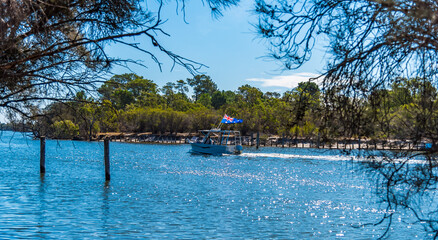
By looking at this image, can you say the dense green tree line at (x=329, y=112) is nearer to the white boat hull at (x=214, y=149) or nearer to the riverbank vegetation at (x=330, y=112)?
the riverbank vegetation at (x=330, y=112)

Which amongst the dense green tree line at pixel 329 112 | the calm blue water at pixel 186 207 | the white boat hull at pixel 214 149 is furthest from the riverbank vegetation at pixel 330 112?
the white boat hull at pixel 214 149

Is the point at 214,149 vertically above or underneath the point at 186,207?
above

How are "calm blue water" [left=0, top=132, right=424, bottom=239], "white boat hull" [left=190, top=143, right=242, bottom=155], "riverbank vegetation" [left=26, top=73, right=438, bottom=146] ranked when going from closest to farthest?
"riverbank vegetation" [left=26, top=73, right=438, bottom=146] < "calm blue water" [left=0, top=132, right=424, bottom=239] < "white boat hull" [left=190, top=143, right=242, bottom=155]

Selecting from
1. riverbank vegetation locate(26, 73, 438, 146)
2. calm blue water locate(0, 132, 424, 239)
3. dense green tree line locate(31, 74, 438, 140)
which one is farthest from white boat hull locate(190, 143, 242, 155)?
riverbank vegetation locate(26, 73, 438, 146)

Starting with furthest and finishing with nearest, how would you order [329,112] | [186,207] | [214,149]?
[214,149] < [186,207] < [329,112]

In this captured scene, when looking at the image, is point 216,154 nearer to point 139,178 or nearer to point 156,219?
point 139,178

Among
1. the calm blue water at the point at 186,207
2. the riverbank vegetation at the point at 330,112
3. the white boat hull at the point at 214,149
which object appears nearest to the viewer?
the riverbank vegetation at the point at 330,112

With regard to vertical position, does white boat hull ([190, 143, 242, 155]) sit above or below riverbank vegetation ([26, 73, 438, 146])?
below

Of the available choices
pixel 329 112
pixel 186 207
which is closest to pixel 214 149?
pixel 186 207

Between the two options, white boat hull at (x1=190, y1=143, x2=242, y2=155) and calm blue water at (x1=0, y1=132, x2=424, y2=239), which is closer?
calm blue water at (x1=0, y1=132, x2=424, y2=239)

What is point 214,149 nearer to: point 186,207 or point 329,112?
point 186,207

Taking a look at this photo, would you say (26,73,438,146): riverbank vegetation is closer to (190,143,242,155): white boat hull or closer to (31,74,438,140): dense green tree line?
(31,74,438,140): dense green tree line

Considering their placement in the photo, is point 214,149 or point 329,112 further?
point 214,149

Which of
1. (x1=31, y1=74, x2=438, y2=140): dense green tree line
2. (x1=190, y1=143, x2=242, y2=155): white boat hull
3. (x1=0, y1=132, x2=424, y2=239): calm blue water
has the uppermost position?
(x1=31, y1=74, x2=438, y2=140): dense green tree line
